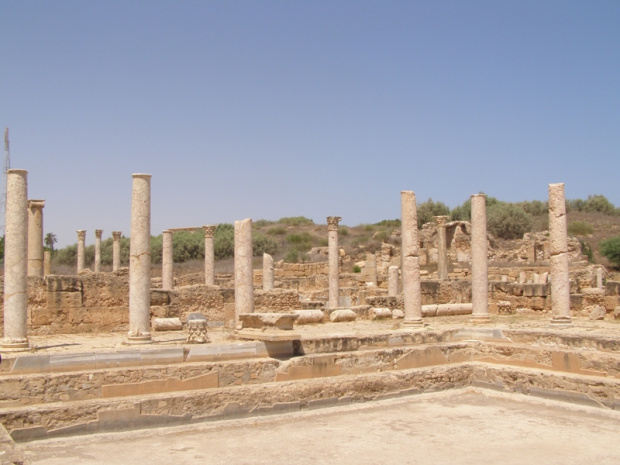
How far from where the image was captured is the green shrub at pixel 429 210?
5155 centimetres

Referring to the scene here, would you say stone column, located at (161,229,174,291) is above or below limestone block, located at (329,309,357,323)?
above

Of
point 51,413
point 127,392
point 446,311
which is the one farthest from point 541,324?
point 51,413

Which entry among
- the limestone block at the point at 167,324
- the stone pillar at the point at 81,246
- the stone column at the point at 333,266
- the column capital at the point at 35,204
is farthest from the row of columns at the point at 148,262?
the stone pillar at the point at 81,246

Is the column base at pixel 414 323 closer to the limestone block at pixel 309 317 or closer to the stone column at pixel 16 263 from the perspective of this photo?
the limestone block at pixel 309 317

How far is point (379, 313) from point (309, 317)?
2.09 metres

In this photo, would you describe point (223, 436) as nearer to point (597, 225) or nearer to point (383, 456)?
point (383, 456)

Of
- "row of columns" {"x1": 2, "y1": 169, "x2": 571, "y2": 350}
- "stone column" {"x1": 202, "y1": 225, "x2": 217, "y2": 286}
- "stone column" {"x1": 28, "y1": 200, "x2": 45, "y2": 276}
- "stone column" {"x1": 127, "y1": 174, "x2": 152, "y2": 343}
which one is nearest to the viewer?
"row of columns" {"x1": 2, "y1": 169, "x2": 571, "y2": 350}

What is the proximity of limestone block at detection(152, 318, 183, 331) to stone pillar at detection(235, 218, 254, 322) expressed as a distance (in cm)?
265

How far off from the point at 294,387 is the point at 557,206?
7.01 m

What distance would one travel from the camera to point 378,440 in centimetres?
779

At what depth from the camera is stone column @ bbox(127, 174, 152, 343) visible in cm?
1055

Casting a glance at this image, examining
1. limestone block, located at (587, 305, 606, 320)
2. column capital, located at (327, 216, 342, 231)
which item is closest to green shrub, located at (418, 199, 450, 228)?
column capital, located at (327, 216, 342, 231)

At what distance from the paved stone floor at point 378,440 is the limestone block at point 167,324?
5.79m

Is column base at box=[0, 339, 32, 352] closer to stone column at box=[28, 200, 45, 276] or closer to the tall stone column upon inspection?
stone column at box=[28, 200, 45, 276]
